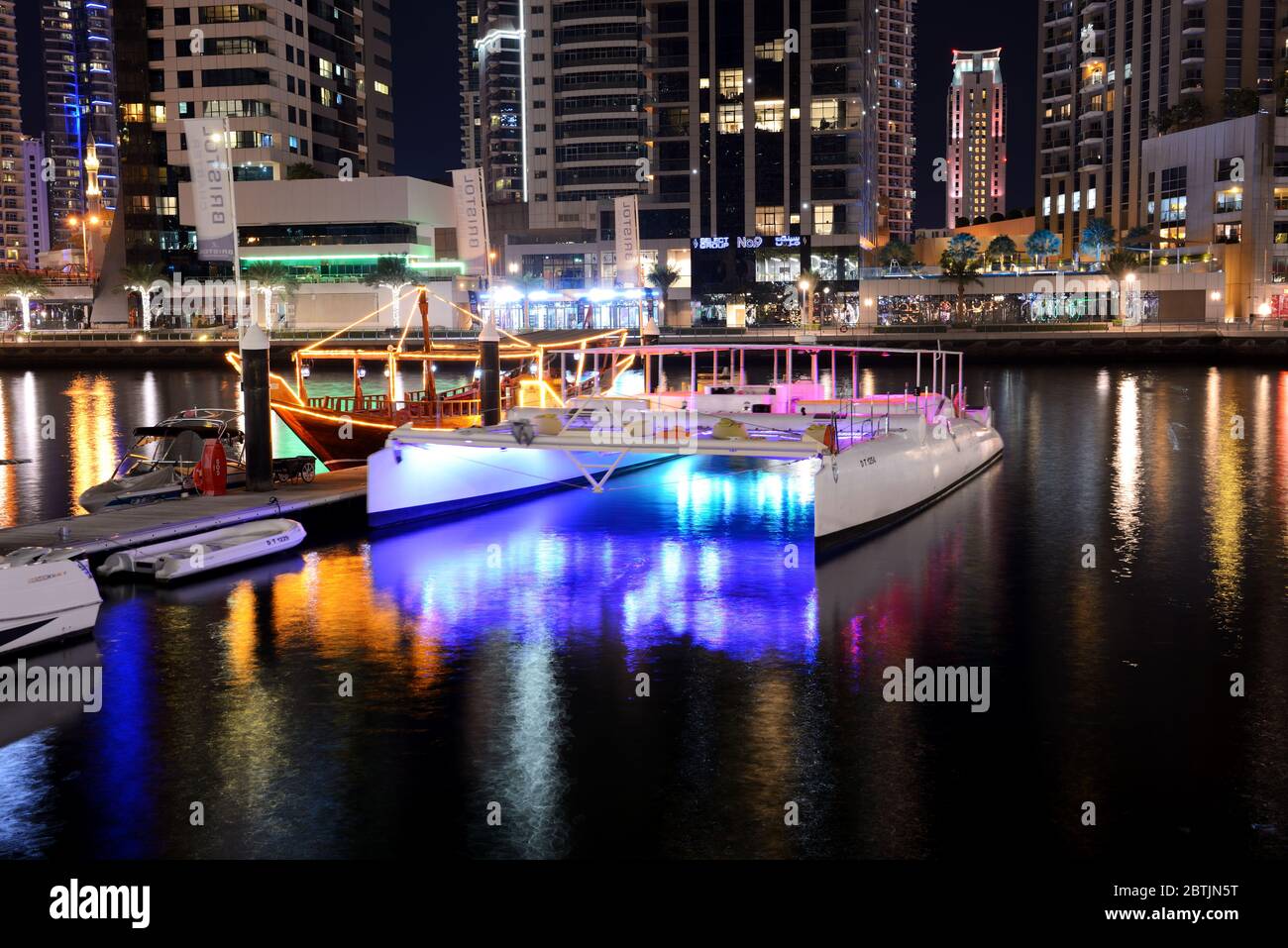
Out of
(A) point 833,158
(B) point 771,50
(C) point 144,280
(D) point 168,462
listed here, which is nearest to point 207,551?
(D) point 168,462

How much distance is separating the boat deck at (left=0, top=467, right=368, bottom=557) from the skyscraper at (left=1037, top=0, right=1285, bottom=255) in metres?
117

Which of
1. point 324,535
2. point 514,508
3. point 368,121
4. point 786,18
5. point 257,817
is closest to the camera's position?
point 257,817

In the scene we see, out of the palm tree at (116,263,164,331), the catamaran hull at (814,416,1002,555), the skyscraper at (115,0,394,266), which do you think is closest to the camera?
the catamaran hull at (814,416,1002,555)

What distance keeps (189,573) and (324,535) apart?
15.9ft

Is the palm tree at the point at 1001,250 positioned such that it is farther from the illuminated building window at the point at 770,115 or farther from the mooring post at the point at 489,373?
the mooring post at the point at 489,373

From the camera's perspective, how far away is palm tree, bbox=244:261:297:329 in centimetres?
11688

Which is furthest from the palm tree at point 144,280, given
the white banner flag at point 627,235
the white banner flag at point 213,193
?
the white banner flag at point 213,193

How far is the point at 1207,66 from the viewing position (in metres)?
128

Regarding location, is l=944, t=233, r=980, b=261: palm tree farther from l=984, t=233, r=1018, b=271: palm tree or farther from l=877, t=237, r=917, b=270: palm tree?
l=877, t=237, r=917, b=270: palm tree

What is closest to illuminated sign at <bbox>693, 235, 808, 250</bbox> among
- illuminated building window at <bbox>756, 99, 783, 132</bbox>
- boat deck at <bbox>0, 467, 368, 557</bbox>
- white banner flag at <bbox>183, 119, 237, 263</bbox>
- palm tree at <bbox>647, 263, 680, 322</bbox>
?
palm tree at <bbox>647, 263, 680, 322</bbox>

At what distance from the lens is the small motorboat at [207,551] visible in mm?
21141

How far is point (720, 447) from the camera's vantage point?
23.3 m
